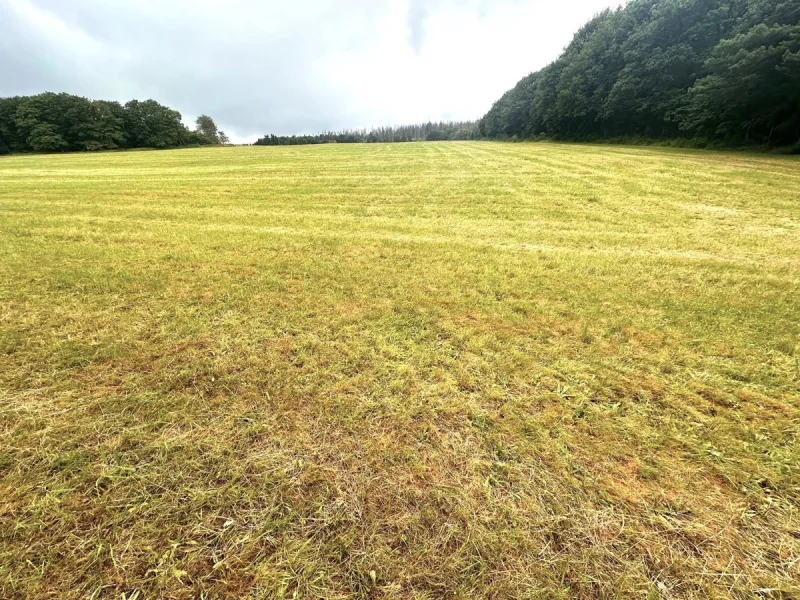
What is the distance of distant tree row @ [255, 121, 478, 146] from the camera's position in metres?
92.2

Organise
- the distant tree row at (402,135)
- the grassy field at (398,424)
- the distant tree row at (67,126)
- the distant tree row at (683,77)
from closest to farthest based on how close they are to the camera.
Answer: the grassy field at (398,424) < the distant tree row at (683,77) < the distant tree row at (67,126) < the distant tree row at (402,135)

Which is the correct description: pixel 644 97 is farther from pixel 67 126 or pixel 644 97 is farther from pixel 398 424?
pixel 67 126

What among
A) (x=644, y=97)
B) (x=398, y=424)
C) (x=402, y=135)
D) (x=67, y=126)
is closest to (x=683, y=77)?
(x=644, y=97)

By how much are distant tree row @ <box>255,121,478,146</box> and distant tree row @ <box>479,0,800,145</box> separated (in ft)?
154

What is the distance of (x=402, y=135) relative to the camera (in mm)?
158750

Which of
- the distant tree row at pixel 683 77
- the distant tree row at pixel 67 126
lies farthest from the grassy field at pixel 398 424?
the distant tree row at pixel 67 126

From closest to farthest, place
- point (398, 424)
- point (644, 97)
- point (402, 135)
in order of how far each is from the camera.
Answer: point (398, 424), point (644, 97), point (402, 135)

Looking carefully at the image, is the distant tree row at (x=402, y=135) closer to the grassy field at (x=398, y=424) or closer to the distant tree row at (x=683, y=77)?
the distant tree row at (x=683, y=77)

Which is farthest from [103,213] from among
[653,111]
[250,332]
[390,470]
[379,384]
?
[653,111]

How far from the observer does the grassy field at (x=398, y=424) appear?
66.9 inches

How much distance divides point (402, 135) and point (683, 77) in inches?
5570

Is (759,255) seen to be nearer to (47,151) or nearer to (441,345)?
(441,345)

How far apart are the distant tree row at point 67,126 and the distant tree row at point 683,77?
68094mm

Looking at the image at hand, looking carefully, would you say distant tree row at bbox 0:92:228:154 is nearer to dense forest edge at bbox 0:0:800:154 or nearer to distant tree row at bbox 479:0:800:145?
dense forest edge at bbox 0:0:800:154
